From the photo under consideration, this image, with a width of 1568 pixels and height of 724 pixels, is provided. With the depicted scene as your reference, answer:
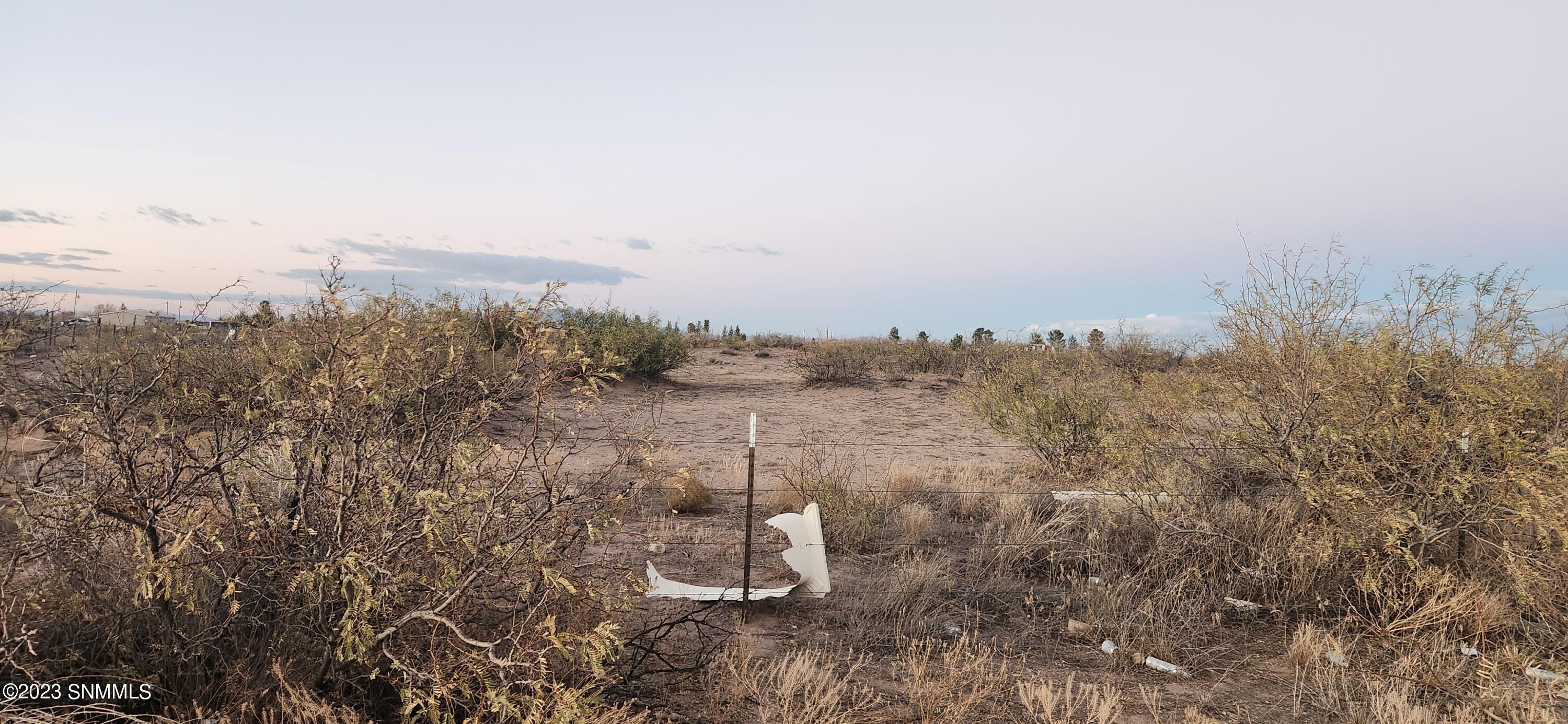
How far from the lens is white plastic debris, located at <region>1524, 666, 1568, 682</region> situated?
4.25 m

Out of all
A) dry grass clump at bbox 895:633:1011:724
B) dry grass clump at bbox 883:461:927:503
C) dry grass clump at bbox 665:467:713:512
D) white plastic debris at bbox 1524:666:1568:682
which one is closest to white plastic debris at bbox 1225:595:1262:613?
white plastic debris at bbox 1524:666:1568:682

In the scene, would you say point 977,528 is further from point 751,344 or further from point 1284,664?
point 751,344

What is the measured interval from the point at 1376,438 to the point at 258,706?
6.28 metres

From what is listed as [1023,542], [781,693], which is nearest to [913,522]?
[1023,542]

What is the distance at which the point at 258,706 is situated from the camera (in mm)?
3137

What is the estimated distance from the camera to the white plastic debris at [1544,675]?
4.25 meters

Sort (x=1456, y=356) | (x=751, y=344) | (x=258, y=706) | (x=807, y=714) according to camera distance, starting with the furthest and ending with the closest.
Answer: (x=751, y=344) < (x=1456, y=356) < (x=807, y=714) < (x=258, y=706)

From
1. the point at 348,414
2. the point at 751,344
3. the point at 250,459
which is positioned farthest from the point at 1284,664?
the point at 751,344

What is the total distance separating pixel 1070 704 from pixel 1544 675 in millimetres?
2644

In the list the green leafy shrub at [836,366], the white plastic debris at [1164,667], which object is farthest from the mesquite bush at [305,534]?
the green leafy shrub at [836,366]

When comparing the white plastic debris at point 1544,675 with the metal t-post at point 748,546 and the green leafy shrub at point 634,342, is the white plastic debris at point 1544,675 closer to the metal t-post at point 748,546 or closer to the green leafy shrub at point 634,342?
the metal t-post at point 748,546

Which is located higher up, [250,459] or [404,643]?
[250,459]

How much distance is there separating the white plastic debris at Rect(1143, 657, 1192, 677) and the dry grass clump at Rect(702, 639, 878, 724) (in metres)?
1.68

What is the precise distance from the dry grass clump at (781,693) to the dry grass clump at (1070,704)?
0.75 metres
